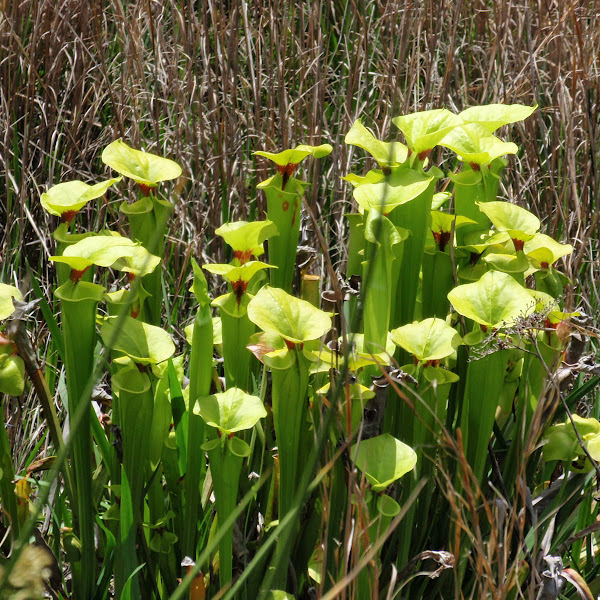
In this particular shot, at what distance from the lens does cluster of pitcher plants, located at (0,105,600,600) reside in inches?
32.7

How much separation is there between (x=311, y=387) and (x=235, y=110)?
116 centimetres

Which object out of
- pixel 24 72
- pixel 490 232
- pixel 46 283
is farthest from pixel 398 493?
pixel 24 72

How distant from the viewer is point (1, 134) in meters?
2.01

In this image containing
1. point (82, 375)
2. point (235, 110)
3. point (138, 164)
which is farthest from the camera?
point (235, 110)

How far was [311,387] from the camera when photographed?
2.97ft

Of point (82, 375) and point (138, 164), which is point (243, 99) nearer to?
point (138, 164)

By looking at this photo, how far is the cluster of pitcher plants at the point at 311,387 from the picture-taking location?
832 millimetres

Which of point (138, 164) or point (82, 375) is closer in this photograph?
point (82, 375)

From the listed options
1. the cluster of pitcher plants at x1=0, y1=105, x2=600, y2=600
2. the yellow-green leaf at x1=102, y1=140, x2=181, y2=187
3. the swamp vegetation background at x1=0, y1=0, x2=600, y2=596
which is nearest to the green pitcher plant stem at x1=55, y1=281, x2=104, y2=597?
the cluster of pitcher plants at x1=0, y1=105, x2=600, y2=600

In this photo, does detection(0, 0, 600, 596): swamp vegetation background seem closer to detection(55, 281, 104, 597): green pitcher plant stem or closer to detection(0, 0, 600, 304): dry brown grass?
detection(0, 0, 600, 304): dry brown grass

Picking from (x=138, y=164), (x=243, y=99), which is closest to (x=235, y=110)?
(x=243, y=99)

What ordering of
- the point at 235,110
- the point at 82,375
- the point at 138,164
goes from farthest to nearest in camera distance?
the point at 235,110 < the point at 138,164 < the point at 82,375

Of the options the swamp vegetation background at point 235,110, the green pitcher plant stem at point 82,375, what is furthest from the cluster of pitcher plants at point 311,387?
the swamp vegetation background at point 235,110

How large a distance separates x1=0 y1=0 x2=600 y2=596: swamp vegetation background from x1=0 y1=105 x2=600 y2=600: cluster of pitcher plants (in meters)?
0.63
